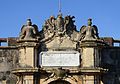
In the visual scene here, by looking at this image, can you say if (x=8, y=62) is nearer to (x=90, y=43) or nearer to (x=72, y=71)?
(x=72, y=71)

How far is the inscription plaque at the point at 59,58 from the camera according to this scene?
22.5m

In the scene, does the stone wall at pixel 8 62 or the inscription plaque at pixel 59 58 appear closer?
the inscription plaque at pixel 59 58

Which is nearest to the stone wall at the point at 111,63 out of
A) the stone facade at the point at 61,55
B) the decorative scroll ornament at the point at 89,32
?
the stone facade at the point at 61,55

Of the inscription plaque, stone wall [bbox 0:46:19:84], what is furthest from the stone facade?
stone wall [bbox 0:46:19:84]

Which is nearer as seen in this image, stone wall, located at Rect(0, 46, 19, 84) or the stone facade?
the stone facade

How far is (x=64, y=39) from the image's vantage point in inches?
893

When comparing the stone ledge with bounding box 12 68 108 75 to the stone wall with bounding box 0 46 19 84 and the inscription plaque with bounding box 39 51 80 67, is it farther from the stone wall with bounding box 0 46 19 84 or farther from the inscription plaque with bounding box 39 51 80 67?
the stone wall with bounding box 0 46 19 84

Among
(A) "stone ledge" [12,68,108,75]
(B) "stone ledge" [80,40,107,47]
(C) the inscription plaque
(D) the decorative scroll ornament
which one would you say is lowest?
(A) "stone ledge" [12,68,108,75]

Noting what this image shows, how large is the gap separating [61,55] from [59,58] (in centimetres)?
18

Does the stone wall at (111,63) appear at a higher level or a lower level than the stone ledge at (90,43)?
lower

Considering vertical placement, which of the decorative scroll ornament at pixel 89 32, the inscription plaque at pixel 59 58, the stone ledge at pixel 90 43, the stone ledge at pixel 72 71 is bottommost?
the stone ledge at pixel 72 71

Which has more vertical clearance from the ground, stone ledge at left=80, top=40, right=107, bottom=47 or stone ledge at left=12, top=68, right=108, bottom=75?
stone ledge at left=80, top=40, right=107, bottom=47

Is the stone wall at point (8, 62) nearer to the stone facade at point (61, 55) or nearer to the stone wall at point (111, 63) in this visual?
the stone facade at point (61, 55)

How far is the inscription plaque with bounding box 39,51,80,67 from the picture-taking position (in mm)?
22469
